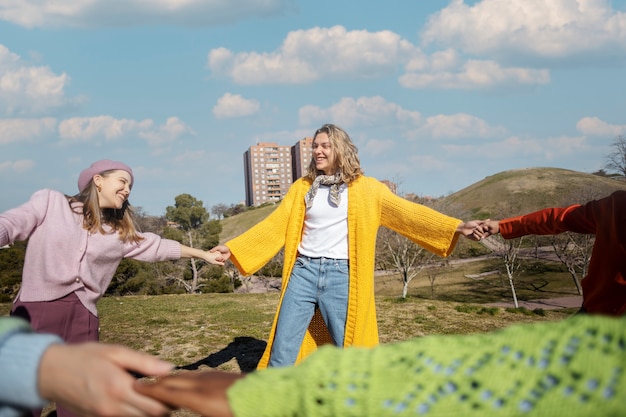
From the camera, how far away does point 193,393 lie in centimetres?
109

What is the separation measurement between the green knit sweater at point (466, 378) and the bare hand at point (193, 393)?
3 cm

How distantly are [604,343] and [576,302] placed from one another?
29.6 m

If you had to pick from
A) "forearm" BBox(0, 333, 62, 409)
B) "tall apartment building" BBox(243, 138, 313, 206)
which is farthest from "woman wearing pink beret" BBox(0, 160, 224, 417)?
"tall apartment building" BBox(243, 138, 313, 206)

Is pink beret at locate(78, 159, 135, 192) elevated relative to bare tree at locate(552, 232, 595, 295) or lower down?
elevated

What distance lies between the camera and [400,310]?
35.1ft

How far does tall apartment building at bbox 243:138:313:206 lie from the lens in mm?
A: 118750

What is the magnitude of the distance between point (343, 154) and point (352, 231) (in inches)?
29.4

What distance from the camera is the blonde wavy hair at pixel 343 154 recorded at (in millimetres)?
4883

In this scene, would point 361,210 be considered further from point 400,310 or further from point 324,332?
point 400,310

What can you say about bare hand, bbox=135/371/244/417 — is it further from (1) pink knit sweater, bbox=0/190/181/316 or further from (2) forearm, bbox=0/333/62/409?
(1) pink knit sweater, bbox=0/190/181/316

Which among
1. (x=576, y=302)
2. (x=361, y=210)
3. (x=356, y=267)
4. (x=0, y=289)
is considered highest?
(x=361, y=210)

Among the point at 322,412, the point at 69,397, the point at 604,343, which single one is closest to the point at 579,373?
the point at 604,343

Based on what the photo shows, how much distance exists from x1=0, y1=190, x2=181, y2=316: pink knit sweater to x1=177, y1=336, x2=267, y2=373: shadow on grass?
308 cm

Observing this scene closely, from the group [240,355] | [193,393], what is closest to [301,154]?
[240,355]
